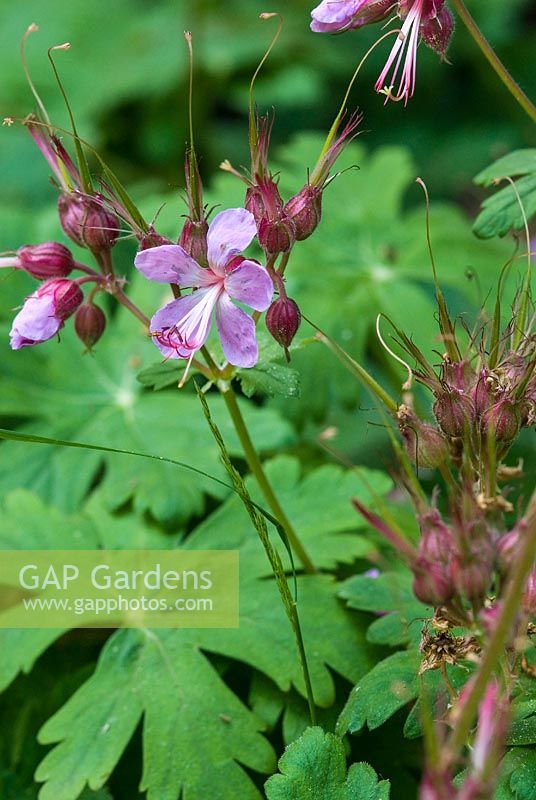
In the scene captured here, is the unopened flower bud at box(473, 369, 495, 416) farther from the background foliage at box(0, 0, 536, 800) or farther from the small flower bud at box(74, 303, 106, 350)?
the small flower bud at box(74, 303, 106, 350)

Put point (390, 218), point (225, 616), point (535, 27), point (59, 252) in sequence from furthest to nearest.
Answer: point (535, 27) < point (390, 218) < point (225, 616) < point (59, 252)

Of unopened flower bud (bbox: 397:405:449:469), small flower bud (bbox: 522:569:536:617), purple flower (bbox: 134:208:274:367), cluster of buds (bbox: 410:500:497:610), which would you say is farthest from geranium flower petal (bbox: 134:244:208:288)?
small flower bud (bbox: 522:569:536:617)

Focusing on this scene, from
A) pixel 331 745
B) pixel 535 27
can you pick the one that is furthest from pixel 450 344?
pixel 535 27

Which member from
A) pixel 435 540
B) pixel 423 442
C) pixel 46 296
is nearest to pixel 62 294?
pixel 46 296

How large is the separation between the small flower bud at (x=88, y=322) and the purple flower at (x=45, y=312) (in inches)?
3.7

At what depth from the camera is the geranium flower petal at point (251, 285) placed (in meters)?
1.21

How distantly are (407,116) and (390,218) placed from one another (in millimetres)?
1681

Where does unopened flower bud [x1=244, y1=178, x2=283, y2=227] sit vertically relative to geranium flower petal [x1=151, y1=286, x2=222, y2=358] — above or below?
above

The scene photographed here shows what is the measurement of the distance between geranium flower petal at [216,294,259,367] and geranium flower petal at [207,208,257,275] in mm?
70

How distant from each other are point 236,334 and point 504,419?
0.38 meters

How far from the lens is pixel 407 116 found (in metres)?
4.16

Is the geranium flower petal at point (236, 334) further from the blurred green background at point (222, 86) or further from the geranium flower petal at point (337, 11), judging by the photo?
the blurred green background at point (222, 86)

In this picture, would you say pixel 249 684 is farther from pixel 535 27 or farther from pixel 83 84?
pixel 535 27

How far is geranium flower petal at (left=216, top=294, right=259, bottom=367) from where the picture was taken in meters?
1.28
